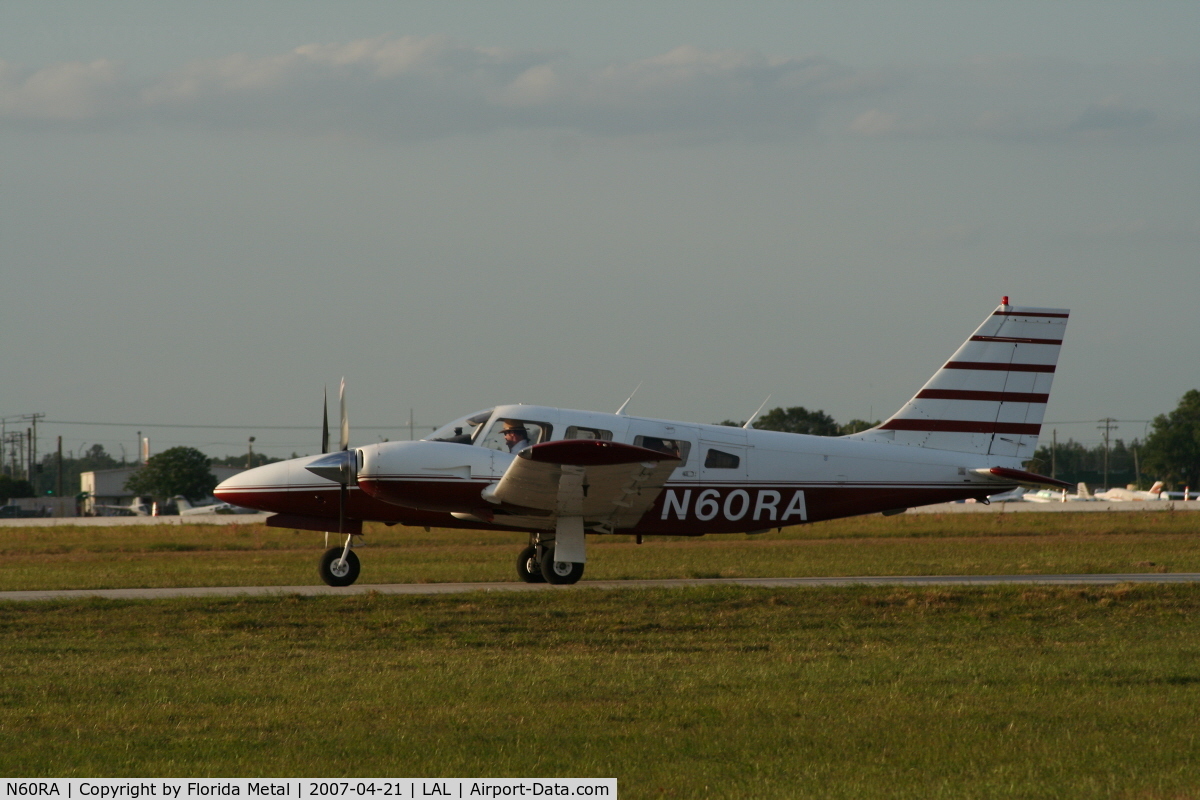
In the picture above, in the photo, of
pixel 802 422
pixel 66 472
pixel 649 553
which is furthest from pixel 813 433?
pixel 66 472

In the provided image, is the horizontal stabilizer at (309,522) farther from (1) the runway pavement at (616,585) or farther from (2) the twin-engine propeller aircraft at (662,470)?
(1) the runway pavement at (616,585)

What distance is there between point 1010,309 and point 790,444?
427 centimetres

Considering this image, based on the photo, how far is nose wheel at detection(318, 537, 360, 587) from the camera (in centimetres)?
1675

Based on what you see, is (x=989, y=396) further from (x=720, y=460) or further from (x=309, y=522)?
(x=309, y=522)

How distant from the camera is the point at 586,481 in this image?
49.8 feet

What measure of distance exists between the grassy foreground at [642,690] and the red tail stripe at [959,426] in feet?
12.3

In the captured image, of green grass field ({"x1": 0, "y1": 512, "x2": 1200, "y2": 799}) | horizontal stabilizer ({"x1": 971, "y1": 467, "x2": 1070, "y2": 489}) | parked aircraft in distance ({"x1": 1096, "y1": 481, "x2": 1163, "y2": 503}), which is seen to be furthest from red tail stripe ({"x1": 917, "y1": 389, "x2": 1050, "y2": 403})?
parked aircraft in distance ({"x1": 1096, "y1": 481, "x2": 1163, "y2": 503})

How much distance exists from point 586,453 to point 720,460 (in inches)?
125

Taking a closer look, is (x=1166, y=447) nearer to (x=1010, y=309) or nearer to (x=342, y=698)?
(x=1010, y=309)

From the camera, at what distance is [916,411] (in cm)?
1833

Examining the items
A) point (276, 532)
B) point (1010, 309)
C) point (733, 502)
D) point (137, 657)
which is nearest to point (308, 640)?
point (137, 657)

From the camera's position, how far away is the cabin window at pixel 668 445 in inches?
656
